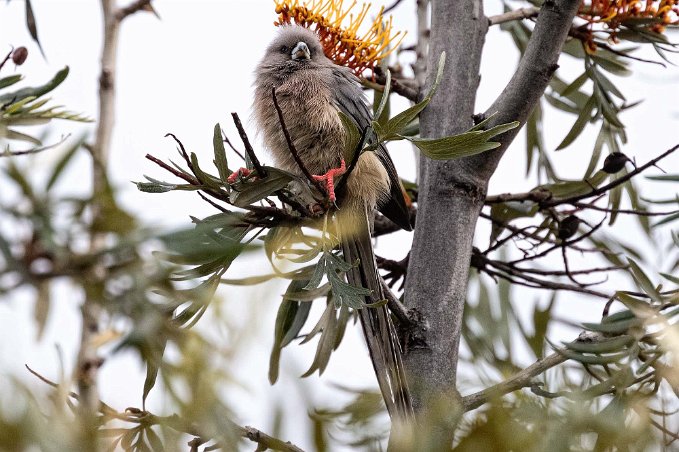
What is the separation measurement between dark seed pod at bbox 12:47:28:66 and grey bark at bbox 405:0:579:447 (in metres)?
1.08

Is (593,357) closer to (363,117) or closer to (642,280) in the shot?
(642,280)

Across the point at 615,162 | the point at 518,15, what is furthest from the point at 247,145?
the point at 615,162

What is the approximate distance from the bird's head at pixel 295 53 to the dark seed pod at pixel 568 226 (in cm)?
109

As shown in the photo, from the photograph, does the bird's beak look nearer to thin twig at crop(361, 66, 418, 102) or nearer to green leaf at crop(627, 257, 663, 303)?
thin twig at crop(361, 66, 418, 102)

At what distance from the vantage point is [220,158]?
6.13 feet

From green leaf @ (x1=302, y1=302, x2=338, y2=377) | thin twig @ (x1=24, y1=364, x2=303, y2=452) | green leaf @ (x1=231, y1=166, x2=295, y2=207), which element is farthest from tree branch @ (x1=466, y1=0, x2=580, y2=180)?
thin twig @ (x1=24, y1=364, x2=303, y2=452)

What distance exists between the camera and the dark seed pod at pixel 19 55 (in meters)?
2.04

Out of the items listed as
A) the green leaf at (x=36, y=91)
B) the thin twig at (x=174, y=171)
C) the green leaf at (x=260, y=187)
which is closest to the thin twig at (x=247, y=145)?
the green leaf at (x=260, y=187)

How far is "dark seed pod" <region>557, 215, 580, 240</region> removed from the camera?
2555 millimetres

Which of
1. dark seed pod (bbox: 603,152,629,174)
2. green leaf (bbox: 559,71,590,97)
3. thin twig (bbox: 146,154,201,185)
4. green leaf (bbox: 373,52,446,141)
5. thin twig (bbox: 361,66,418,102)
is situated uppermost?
green leaf (bbox: 559,71,590,97)

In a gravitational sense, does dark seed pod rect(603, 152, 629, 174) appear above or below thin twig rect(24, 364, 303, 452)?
above

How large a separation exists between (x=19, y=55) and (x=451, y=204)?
1175 mm

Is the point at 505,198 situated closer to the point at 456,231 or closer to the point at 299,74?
the point at 456,231

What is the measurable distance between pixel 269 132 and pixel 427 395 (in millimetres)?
1293
